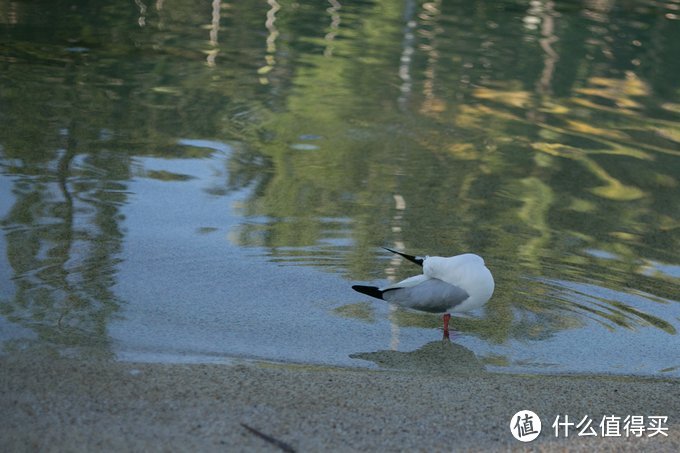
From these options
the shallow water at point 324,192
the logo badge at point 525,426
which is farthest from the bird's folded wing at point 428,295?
the logo badge at point 525,426

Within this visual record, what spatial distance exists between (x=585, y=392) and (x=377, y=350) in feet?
3.58

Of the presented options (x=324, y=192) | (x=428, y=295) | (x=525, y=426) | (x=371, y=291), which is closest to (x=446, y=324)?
(x=428, y=295)

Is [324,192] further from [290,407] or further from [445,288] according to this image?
[290,407]

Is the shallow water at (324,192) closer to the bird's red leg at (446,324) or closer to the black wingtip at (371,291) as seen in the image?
the bird's red leg at (446,324)

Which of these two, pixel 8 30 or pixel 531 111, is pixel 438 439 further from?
pixel 8 30

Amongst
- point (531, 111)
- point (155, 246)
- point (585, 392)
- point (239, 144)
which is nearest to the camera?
point (585, 392)

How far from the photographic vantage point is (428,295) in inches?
218

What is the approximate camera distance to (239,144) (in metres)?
9.36

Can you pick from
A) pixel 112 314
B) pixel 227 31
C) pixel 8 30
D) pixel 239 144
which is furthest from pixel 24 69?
pixel 112 314

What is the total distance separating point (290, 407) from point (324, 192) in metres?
3.87

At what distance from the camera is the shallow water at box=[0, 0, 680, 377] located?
222 inches

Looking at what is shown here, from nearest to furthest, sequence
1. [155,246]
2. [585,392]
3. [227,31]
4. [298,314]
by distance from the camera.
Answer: [585,392], [298,314], [155,246], [227,31]

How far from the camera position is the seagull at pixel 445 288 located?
5.44 metres

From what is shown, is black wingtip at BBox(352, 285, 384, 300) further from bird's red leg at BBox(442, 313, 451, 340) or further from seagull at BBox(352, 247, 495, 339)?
bird's red leg at BBox(442, 313, 451, 340)
